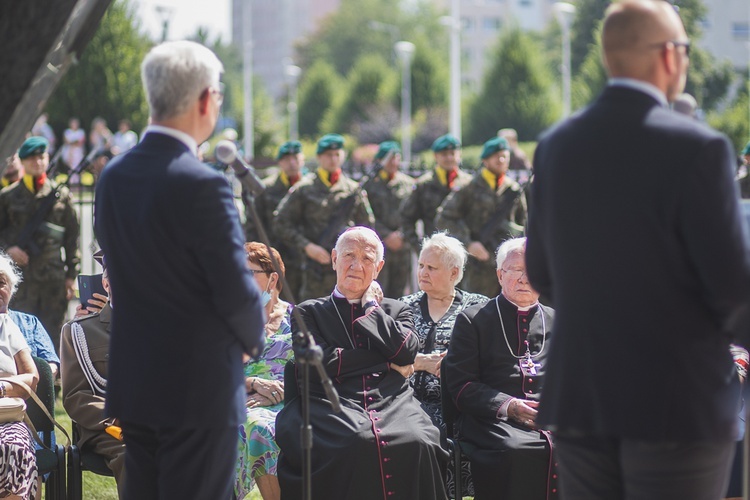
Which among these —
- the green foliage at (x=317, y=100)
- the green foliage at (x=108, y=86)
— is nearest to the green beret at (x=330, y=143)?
the green foliage at (x=108, y=86)

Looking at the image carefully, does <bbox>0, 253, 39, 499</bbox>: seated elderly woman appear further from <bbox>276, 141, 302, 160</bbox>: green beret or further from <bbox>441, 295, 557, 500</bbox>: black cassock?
<bbox>276, 141, 302, 160</bbox>: green beret

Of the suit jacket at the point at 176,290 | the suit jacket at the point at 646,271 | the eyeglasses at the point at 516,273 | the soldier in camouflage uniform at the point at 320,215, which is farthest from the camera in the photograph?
the soldier in camouflage uniform at the point at 320,215

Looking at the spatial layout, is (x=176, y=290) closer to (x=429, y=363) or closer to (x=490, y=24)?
(x=429, y=363)

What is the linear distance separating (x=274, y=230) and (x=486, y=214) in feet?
6.72

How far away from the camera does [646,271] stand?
9.28 feet

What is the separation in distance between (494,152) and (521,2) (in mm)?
104674

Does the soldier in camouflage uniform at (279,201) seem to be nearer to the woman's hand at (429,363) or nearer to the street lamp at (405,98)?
the woman's hand at (429,363)

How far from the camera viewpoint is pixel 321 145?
38.4 feet

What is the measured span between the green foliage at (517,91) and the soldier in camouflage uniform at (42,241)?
39781 mm

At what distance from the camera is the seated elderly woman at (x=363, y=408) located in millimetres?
5246

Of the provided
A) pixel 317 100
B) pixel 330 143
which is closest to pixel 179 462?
pixel 330 143

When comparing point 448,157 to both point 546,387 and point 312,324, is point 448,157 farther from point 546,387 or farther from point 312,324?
point 546,387

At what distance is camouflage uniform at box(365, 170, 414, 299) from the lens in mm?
12300

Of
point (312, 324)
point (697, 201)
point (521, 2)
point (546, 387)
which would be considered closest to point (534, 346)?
point (312, 324)
